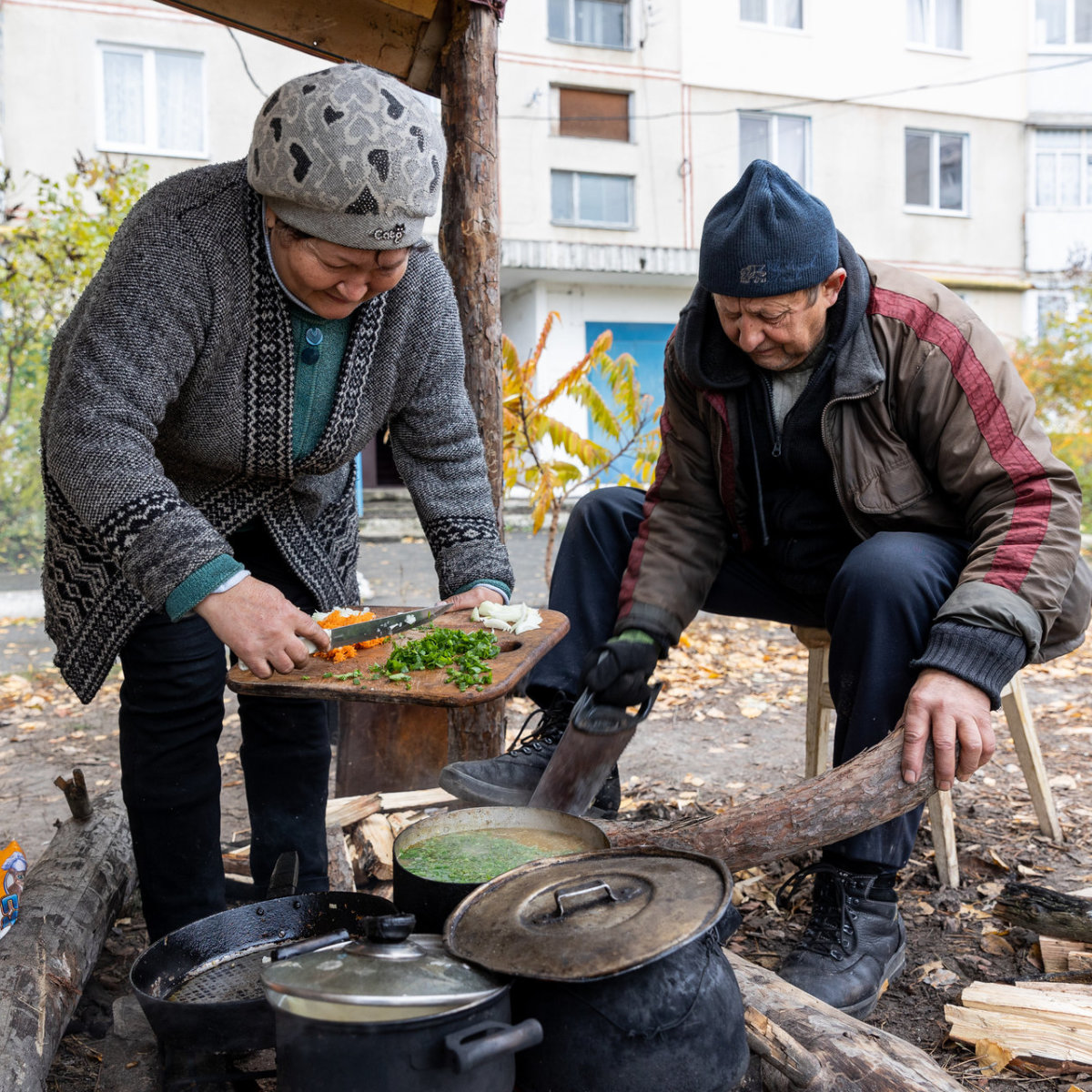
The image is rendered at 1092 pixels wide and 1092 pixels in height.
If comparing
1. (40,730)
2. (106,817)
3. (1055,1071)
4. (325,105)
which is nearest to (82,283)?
(40,730)

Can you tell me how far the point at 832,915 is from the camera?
8.73 feet

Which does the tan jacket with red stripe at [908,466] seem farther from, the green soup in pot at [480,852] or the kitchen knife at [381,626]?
the green soup in pot at [480,852]

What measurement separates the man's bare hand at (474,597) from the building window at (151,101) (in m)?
16.0

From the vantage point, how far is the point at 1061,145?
2197 cm

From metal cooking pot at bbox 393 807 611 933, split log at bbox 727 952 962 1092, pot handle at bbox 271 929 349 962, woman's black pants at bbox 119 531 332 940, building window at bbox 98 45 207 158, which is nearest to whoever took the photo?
pot handle at bbox 271 929 349 962

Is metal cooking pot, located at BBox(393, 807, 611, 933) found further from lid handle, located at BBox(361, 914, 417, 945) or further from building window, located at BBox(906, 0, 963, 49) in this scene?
building window, located at BBox(906, 0, 963, 49)

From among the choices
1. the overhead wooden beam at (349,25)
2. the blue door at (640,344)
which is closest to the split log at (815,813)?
the overhead wooden beam at (349,25)

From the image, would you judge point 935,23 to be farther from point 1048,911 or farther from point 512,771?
point 512,771

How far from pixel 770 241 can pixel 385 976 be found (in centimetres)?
202

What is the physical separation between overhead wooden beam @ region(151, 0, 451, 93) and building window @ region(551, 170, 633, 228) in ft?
51.3

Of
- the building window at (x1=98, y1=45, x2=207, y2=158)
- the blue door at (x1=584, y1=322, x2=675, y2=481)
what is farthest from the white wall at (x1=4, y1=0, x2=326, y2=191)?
the blue door at (x1=584, y1=322, x2=675, y2=481)

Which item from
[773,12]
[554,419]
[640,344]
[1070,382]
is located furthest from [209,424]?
[773,12]

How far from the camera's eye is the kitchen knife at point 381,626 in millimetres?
2590

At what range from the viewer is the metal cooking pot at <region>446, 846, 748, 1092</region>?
1.78 metres
